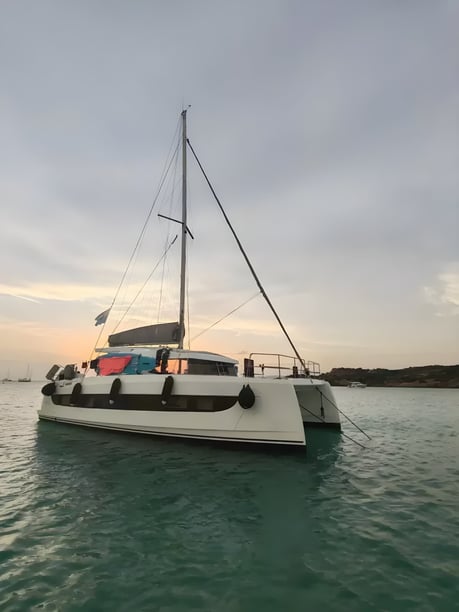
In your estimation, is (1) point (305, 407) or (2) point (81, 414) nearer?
(2) point (81, 414)

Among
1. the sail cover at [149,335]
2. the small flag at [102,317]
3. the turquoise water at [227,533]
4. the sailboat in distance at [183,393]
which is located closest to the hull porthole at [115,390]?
the sailboat in distance at [183,393]

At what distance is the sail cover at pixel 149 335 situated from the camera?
1503 centimetres

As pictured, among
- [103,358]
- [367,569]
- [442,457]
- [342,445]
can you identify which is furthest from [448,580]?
[103,358]

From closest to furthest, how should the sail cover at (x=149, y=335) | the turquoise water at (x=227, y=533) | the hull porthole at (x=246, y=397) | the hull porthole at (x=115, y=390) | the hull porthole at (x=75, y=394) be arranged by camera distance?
the turquoise water at (x=227, y=533) < the hull porthole at (x=246, y=397) < the hull porthole at (x=115, y=390) < the sail cover at (x=149, y=335) < the hull porthole at (x=75, y=394)

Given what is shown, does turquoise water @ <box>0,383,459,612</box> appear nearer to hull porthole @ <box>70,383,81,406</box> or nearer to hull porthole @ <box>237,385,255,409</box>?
hull porthole @ <box>237,385,255,409</box>

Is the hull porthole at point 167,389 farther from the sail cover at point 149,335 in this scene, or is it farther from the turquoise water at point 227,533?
the sail cover at point 149,335

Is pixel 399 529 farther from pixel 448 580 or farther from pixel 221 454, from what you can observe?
pixel 221 454

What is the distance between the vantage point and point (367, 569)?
4.45 m

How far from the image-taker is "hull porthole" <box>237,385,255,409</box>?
1062cm

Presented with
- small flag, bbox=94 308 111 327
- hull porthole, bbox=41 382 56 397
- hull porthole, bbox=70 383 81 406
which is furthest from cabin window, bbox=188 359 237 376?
hull porthole, bbox=41 382 56 397

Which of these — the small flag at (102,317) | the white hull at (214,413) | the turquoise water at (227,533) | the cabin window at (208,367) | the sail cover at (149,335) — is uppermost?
the small flag at (102,317)

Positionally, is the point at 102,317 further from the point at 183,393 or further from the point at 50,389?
the point at 183,393

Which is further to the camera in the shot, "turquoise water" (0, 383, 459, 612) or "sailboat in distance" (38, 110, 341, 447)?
"sailboat in distance" (38, 110, 341, 447)

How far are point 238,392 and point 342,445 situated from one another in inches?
213
